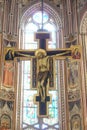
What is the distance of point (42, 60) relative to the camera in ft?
35.2

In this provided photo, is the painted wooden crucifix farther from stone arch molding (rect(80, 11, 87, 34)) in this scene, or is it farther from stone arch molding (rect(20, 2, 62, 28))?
stone arch molding (rect(20, 2, 62, 28))

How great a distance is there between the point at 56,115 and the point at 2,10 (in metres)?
4.92

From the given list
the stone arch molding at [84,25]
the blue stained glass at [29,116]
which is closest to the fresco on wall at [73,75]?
the stone arch molding at [84,25]

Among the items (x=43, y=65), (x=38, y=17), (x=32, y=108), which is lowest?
(x=32, y=108)

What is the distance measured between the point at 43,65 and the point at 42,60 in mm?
191

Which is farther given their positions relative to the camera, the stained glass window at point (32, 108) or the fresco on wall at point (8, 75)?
the fresco on wall at point (8, 75)

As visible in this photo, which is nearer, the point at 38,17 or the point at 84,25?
the point at 84,25

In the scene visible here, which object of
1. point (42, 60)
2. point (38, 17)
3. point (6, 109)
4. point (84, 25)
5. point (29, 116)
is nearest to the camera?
point (42, 60)

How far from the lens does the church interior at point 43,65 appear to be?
10.8 meters

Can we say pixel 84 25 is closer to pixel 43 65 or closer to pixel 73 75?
pixel 73 75

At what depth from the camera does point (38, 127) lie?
13.1m

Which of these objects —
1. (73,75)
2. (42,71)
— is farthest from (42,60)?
(73,75)

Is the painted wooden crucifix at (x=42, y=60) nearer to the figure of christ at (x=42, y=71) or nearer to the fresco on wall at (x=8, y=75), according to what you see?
the figure of christ at (x=42, y=71)

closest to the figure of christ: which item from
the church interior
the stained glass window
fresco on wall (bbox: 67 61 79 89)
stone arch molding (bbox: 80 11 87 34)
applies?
the church interior
